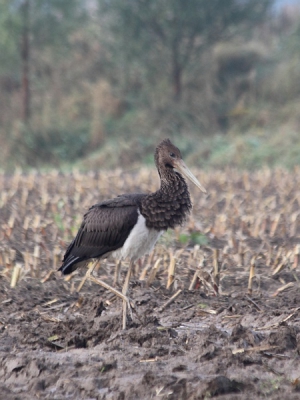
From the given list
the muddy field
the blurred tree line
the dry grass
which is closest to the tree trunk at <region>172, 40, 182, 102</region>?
the blurred tree line

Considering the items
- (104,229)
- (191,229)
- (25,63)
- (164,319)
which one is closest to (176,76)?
(25,63)

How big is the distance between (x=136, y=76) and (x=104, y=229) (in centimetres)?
2313

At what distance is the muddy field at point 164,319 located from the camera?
4.00m

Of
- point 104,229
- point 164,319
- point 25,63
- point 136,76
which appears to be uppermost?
point 25,63

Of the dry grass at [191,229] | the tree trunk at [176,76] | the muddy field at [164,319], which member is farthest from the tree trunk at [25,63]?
the muddy field at [164,319]

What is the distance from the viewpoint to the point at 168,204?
555 cm

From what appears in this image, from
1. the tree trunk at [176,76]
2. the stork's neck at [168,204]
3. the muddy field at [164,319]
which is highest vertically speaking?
the tree trunk at [176,76]

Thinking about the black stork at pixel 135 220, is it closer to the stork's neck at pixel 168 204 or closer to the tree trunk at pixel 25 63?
the stork's neck at pixel 168 204

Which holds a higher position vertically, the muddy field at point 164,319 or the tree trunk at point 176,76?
the tree trunk at point 176,76

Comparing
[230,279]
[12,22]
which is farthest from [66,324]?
[12,22]

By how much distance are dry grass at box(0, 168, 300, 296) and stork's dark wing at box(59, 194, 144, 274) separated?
0.63 m

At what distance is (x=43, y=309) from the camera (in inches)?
230

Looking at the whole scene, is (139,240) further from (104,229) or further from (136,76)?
(136,76)

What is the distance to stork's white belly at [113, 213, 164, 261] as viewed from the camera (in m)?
5.46
